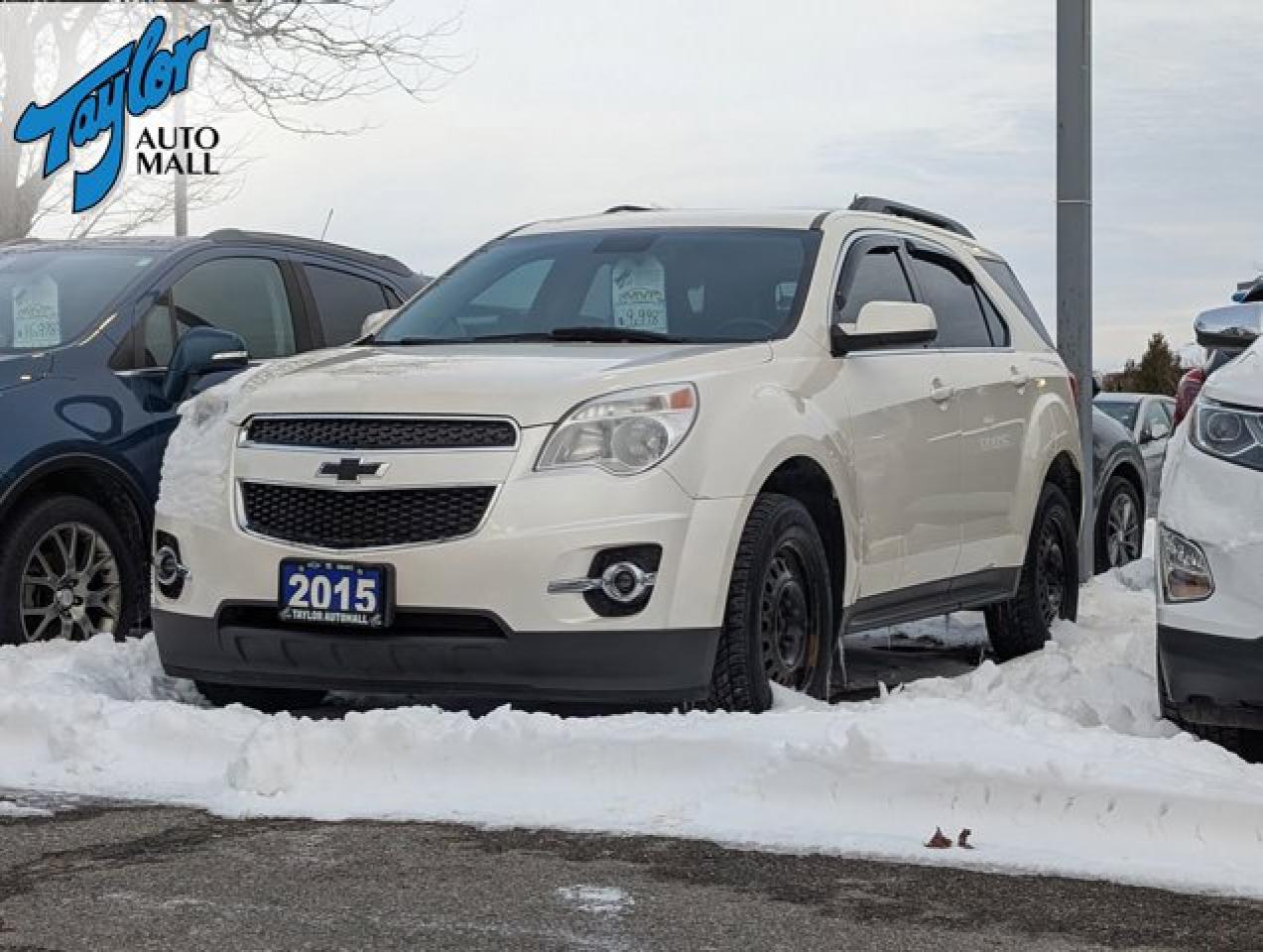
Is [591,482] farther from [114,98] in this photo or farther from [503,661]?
[114,98]

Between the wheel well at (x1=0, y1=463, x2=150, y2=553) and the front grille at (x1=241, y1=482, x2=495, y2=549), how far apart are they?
1936 millimetres

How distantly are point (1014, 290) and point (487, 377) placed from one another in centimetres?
420

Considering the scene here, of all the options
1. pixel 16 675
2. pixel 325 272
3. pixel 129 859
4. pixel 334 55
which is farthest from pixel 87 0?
pixel 129 859

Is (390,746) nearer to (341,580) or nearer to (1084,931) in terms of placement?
(341,580)

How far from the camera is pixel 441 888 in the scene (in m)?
4.82

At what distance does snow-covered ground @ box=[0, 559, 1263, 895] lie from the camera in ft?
17.3

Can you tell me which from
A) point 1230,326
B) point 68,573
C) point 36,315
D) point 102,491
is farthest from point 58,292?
point 1230,326

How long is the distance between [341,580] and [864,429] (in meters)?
2.08

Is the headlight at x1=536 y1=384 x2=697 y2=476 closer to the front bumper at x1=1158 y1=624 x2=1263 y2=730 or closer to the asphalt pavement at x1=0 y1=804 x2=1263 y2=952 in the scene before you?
the asphalt pavement at x1=0 y1=804 x2=1263 y2=952

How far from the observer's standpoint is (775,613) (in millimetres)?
6754

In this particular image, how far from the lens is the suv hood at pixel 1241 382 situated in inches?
238

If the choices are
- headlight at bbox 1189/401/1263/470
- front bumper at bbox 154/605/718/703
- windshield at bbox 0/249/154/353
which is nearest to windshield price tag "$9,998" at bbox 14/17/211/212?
windshield at bbox 0/249/154/353

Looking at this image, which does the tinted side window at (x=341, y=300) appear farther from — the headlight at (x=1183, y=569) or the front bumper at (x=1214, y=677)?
the front bumper at (x=1214, y=677)

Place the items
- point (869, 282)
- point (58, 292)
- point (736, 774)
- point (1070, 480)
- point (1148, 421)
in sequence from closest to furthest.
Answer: point (736, 774) < point (869, 282) < point (58, 292) < point (1070, 480) < point (1148, 421)
